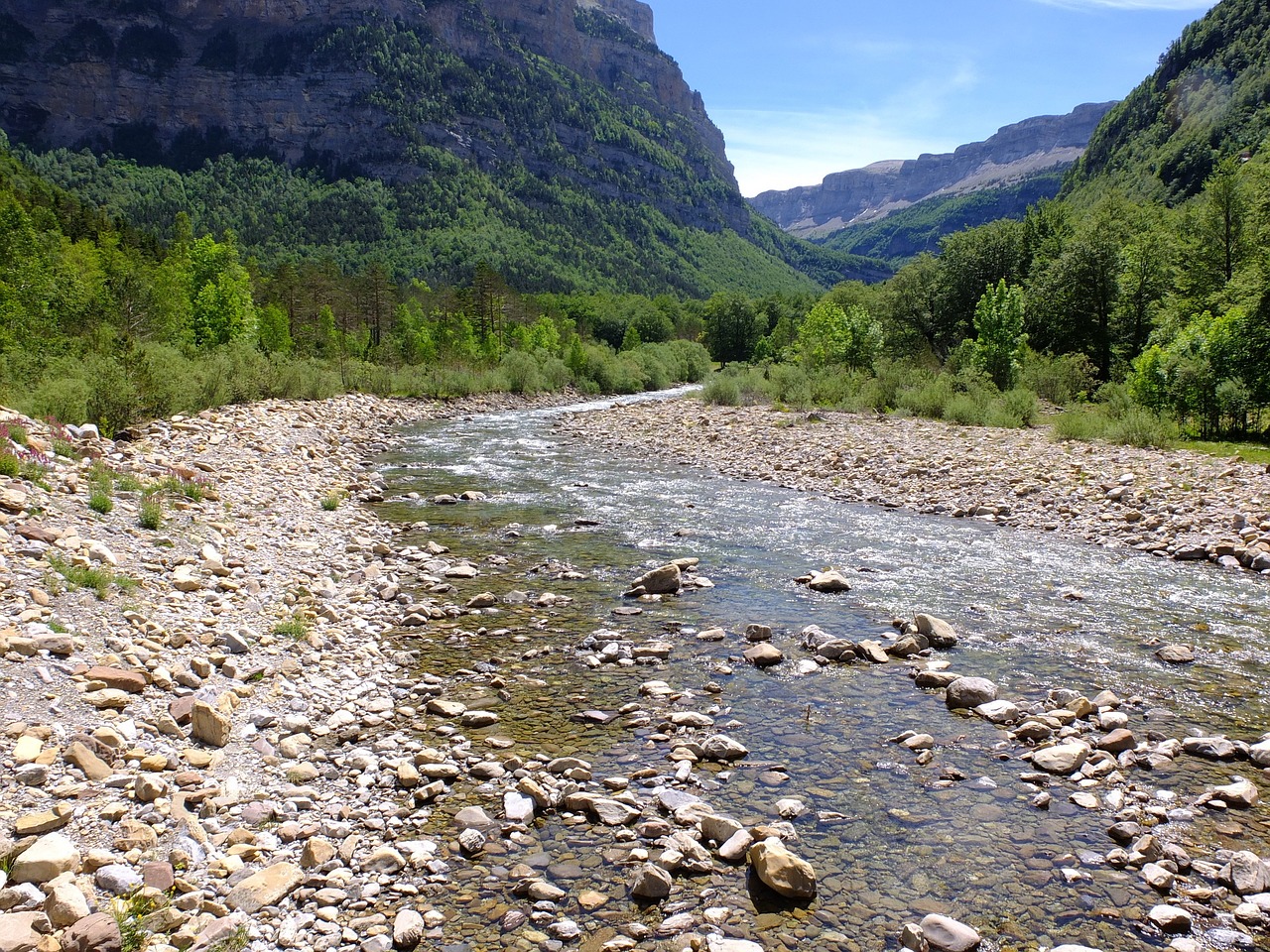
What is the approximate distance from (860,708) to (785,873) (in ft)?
12.2

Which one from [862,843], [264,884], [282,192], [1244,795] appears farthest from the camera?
[282,192]

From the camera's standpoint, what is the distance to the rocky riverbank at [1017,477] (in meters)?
17.6

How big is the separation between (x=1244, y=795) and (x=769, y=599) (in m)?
7.28

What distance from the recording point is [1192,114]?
130m

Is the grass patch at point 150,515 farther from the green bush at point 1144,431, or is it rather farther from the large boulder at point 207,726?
the green bush at point 1144,431

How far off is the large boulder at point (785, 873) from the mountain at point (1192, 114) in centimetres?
13326

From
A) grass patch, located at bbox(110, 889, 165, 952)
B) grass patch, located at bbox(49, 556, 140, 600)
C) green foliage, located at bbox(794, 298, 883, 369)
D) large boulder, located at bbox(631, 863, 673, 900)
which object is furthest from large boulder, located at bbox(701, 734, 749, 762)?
green foliage, located at bbox(794, 298, 883, 369)

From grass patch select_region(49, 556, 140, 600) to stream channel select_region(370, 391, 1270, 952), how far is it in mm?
3821

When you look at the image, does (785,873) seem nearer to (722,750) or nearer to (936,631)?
(722,750)

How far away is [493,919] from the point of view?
18.6 feet

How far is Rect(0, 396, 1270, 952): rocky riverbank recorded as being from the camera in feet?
18.0

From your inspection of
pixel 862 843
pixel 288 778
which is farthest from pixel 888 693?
pixel 288 778

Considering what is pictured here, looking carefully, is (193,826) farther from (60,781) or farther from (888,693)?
(888,693)

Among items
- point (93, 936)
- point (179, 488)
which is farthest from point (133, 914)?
point (179, 488)
